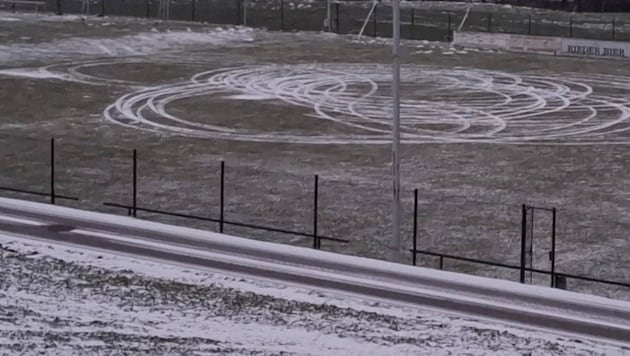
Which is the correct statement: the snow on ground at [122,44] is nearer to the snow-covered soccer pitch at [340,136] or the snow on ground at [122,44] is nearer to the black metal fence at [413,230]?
the snow-covered soccer pitch at [340,136]

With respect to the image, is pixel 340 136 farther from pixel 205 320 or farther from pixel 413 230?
pixel 205 320

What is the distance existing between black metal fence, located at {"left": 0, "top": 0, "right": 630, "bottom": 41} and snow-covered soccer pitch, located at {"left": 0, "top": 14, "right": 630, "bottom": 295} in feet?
39.0

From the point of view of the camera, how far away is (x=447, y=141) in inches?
1431

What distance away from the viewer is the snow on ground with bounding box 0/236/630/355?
653 inches

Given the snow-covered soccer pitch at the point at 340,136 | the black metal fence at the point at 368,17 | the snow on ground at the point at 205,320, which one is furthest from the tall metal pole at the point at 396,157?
the black metal fence at the point at 368,17

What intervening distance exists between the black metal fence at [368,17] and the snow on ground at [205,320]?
52.5 m

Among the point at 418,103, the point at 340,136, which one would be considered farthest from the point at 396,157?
the point at 418,103

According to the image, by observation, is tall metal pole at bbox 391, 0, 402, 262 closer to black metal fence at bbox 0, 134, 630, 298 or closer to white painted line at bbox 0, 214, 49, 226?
black metal fence at bbox 0, 134, 630, 298

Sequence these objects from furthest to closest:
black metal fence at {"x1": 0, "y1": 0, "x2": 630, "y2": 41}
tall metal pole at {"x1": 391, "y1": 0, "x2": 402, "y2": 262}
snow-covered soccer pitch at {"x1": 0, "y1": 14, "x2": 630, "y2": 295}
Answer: black metal fence at {"x1": 0, "y1": 0, "x2": 630, "y2": 41} < snow-covered soccer pitch at {"x1": 0, "y1": 14, "x2": 630, "y2": 295} < tall metal pole at {"x1": 391, "y1": 0, "x2": 402, "y2": 262}

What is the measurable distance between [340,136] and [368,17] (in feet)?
120

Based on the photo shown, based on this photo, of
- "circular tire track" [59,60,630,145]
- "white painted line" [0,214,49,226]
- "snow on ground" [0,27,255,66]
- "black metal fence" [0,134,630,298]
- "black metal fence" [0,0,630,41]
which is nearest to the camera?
"black metal fence" [0,134,630,298]

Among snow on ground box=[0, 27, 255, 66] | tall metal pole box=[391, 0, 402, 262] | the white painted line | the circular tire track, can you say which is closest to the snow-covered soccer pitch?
Answer: the circular tire track

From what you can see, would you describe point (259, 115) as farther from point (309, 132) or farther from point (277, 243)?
point (277, 243)

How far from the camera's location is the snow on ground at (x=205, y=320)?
1659 cm
